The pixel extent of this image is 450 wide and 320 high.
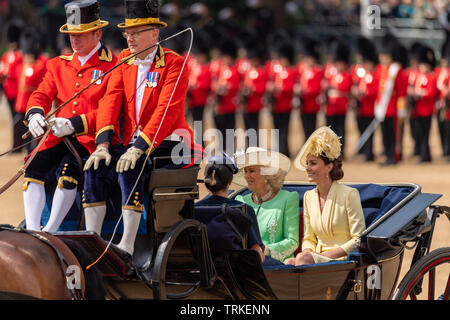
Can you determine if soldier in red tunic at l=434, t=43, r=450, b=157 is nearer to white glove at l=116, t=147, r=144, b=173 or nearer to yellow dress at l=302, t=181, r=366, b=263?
yellow dress at l=302, t=181, r=366, b=263

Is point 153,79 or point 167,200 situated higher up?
point 153,79

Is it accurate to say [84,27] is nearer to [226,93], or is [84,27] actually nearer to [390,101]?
[390,101]

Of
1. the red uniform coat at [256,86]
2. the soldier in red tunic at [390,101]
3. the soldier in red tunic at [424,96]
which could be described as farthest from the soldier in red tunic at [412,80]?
the red uniform coat at [256,86]

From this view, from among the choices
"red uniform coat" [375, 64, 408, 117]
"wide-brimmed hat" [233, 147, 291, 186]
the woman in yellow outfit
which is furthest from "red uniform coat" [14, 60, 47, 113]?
the woman in yellow outfit

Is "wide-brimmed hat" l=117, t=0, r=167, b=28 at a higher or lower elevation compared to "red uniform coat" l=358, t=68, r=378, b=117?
higher

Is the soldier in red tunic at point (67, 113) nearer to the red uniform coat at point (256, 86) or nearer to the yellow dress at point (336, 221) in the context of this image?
the yellow dress at point (336, 221)

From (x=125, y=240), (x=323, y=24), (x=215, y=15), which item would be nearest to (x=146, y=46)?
(x=125, y=240)

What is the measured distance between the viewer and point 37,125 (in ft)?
15.0

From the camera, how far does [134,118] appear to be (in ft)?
15.8

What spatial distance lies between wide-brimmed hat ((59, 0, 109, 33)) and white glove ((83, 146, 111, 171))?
54 cm

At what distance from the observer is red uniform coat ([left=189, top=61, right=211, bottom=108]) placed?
1596 centimetres

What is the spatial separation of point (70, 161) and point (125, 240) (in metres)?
0.45

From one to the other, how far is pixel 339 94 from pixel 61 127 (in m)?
10.5

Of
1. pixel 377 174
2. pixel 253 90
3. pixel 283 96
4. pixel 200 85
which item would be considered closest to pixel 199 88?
pixel 200 85
